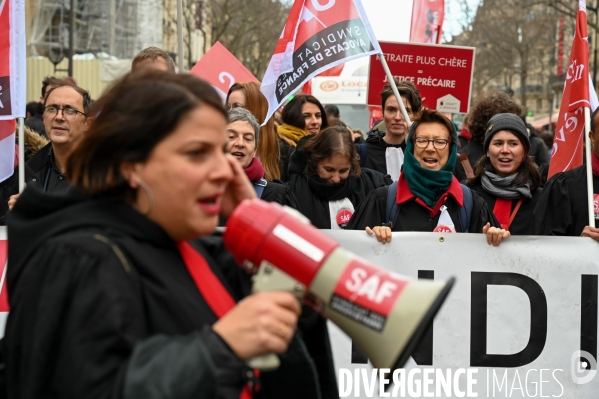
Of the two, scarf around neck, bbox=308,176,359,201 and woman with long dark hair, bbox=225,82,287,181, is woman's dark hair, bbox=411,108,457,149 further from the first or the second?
woman with long dark hair, bbox=225,82,287,181

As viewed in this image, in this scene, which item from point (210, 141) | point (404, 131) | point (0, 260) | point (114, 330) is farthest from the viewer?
point (404, 131)

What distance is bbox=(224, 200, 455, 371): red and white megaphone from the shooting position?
5.97ft

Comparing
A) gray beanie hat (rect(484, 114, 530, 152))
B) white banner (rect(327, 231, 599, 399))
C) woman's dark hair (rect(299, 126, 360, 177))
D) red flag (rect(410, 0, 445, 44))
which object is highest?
red flag (rect(410, 0, 445, 44))

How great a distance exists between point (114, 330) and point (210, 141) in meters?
0.45

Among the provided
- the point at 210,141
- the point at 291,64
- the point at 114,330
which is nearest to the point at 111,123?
the point at 210,141

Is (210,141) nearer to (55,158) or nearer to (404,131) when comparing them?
(55,158)

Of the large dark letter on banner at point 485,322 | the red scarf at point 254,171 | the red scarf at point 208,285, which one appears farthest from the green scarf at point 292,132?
the red scarf at point 208,285

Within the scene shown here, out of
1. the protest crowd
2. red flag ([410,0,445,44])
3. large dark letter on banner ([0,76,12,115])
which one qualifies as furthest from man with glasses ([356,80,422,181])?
the protest crowd

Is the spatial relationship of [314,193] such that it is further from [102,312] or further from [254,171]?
[102,312]

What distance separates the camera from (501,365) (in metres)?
4.75

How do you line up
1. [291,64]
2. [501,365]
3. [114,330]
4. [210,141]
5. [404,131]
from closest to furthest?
[114,330], [210,141], [501,365], [291,64], [404,131]

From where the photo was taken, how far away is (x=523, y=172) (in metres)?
5.58

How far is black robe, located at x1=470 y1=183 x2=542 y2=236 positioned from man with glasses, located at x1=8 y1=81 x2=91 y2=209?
2.58 meters

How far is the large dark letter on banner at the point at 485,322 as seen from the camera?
4762 millimetres
